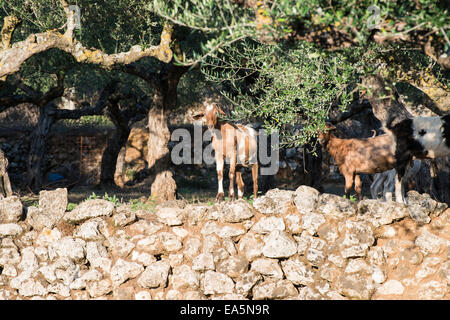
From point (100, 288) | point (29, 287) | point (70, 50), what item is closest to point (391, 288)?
point (100, 288)

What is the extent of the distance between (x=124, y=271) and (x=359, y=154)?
5231mm

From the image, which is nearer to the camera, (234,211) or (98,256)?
(234,211)

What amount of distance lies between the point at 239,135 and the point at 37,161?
40.1 feet

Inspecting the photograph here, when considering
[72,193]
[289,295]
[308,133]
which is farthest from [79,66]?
[289,295]

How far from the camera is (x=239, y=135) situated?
11.6 m

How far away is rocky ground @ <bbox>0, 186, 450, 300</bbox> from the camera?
10047 mm

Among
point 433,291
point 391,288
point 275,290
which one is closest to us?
point 433,291

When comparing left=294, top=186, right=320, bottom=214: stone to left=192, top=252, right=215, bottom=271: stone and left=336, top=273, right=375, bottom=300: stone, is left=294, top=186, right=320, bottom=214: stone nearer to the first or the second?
left=336, top=273, right=375, bottom=300: stone

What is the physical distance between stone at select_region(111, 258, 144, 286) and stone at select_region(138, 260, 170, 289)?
14 centimetres

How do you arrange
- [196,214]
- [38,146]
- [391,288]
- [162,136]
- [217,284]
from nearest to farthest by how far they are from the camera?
1. [391,288]
2. [217,284]
3. [196,214]
4. [162,136]
5. [38,146]

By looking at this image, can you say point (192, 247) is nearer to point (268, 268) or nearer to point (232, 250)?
point (232, 250)

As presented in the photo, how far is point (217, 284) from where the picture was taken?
10344mm

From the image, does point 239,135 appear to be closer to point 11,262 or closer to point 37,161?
point 11,262

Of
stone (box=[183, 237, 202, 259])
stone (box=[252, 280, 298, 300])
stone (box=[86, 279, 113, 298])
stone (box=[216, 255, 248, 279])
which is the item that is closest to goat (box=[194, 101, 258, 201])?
stone (box=[183, 237, 202, 259])
